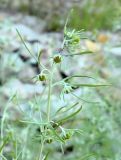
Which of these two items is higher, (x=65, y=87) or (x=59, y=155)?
(x=65, y=87)

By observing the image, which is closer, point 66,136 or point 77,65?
point 66,136

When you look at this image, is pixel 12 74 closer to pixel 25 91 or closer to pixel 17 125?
pixel 25 91

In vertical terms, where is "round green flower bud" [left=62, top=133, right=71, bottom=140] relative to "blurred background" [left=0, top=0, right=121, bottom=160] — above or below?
above

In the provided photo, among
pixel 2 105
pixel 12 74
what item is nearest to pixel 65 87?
pixel 2 105

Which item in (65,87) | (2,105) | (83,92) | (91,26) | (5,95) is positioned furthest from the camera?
(91,26)

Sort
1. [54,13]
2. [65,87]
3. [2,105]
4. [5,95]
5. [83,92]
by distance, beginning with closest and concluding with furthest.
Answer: [65,87]
[83,92]
[2,105]
[5,95]
[54,13]

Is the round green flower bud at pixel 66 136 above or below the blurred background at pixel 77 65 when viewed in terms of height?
above

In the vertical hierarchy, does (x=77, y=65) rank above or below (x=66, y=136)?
below

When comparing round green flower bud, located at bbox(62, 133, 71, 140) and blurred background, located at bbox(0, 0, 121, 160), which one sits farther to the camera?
blurred background, located at bbox(0, 0, 121, 160)
